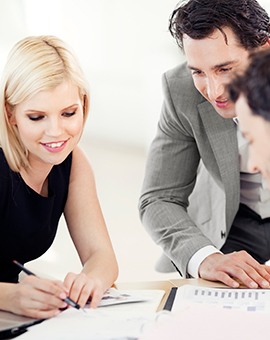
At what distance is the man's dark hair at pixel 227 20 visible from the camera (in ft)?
4.29

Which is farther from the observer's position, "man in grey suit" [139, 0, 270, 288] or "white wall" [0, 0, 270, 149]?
"white wall" [0, 0, 270, 149]

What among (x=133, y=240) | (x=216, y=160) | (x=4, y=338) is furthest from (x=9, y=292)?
(x=133, y=240)

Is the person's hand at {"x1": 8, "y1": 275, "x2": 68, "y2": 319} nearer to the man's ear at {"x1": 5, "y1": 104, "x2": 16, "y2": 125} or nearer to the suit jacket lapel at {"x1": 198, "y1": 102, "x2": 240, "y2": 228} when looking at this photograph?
the man's ear at {"x1": 5, "y1": 104, "x2": 16, "y2": 125}

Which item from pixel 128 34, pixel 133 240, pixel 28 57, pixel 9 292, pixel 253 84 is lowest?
pixel 133 240

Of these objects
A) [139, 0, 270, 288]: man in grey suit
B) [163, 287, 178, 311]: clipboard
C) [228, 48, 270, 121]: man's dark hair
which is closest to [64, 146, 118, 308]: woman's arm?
[163, 287, 178, 311]: clipboard

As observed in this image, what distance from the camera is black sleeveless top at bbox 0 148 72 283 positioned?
1299mm

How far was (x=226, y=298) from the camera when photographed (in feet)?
3.35

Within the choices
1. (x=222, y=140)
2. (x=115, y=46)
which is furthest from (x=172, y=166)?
(x=115, y=46)

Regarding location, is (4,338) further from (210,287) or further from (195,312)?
(210,287)

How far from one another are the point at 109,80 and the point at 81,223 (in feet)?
13.1

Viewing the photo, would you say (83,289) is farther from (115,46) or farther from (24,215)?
(115,46)

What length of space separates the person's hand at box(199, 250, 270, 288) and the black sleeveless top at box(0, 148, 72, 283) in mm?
465

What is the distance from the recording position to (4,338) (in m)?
0.84

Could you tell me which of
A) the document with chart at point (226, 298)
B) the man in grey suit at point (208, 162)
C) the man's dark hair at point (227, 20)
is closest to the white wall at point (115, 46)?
the man in grey suit at point (208, 162)
